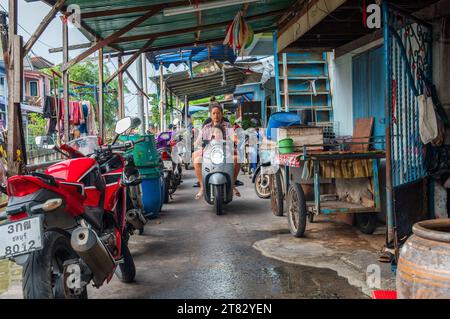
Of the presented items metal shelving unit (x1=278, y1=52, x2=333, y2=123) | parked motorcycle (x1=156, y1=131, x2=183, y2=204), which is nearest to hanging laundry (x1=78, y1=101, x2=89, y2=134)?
parked motorcycle (x1=156, y1=131, x2=183, y2=204)

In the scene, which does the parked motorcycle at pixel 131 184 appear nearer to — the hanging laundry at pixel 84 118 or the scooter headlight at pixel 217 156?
the scooter headlight at pixel 217 156

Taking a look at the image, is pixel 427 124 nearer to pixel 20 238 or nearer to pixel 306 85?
pixel 20 238

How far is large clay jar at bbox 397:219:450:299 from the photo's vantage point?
7.75 feet

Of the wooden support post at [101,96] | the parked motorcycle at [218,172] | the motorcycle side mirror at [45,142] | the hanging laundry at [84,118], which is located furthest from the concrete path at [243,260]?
the hanging laundry at [84,118]

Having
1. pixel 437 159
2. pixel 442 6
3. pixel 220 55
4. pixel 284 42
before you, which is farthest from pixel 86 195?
pixel 220 55

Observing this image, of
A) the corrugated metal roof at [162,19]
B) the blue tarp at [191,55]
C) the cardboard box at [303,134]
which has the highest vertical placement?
the blue tarp at [191,55]

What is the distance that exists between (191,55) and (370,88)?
611 cm

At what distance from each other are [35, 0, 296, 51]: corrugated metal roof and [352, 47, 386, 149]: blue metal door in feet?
5.66

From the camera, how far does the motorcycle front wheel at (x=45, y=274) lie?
2.81m

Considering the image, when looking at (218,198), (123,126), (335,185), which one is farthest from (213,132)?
(123,126)

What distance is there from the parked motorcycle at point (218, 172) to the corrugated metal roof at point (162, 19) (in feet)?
7.22

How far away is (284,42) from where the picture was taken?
28.2ft

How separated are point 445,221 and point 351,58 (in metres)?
5.79
